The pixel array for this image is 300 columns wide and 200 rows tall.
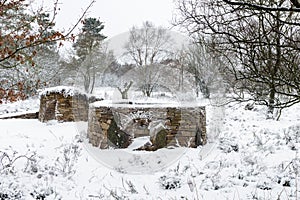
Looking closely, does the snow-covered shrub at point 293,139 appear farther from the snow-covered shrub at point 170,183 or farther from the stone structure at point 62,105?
the stone structure at point 62,105

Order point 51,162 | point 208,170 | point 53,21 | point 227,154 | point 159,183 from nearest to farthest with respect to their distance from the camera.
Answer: point 53,21, point 159,183, point 208,170, point 51,162, point 227,154

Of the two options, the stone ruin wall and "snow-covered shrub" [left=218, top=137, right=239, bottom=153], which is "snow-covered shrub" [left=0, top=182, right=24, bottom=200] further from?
the stone ruin wall

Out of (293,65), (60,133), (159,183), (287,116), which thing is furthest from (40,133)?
(287,116)

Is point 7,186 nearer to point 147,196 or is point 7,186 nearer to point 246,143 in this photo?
point 147,196

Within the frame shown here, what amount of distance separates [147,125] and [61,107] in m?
4.98

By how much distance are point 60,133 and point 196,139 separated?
396 cm

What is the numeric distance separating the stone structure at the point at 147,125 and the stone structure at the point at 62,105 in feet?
13.6

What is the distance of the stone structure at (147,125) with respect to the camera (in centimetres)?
657

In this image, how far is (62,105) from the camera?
10461mm

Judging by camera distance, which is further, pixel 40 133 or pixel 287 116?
pixel 287 116

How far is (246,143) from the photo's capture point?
6871mm

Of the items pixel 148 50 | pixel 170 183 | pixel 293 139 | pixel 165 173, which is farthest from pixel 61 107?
pixel 148 50

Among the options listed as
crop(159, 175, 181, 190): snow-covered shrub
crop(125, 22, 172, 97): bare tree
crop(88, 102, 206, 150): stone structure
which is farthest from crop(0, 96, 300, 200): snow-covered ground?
crop(125, 22, 172, 97): bare tree

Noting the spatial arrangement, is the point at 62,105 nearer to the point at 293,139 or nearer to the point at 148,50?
the point at 293,139
